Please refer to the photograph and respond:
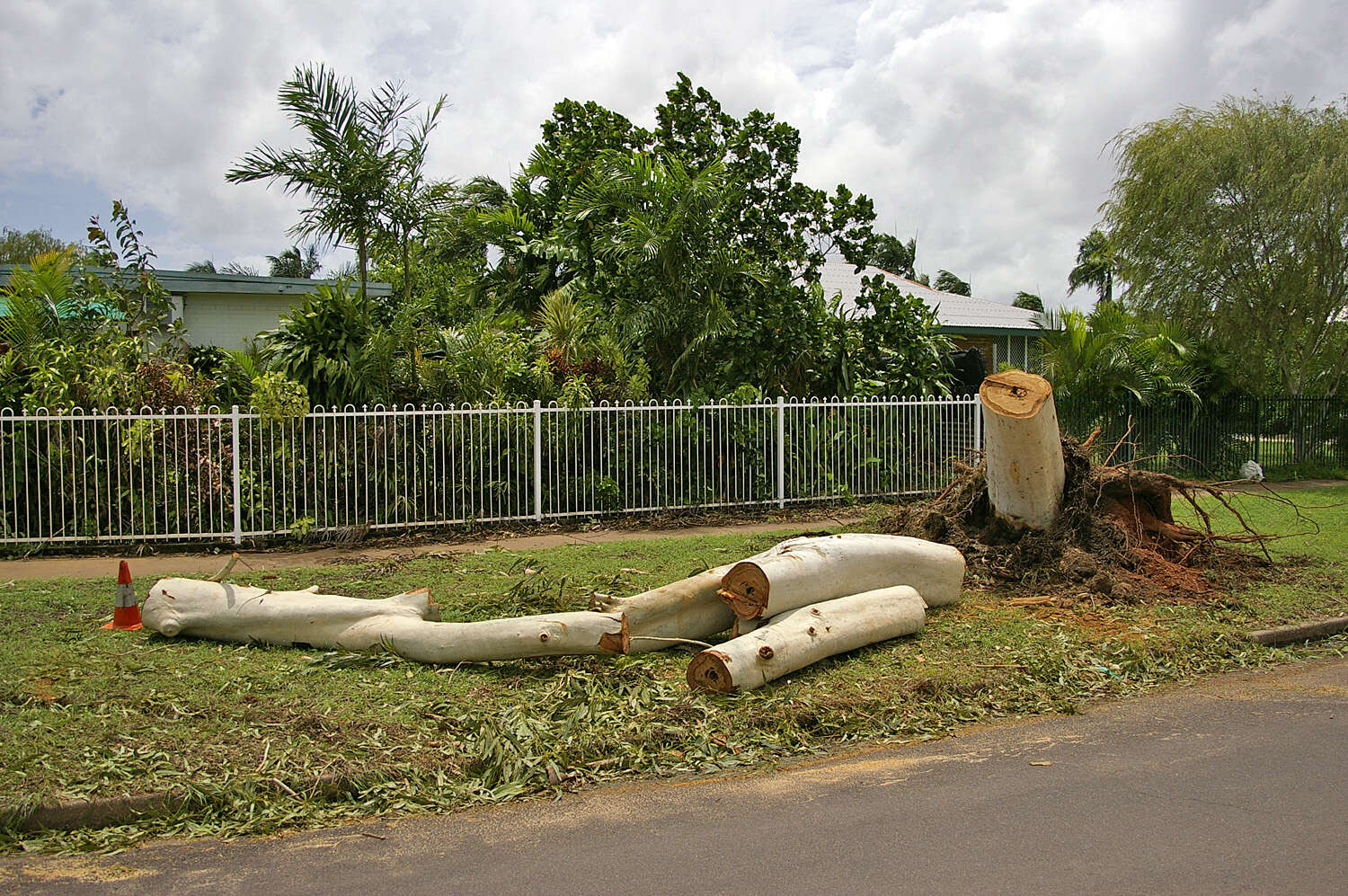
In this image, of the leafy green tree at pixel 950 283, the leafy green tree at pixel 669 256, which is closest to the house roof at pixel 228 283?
the leafy green tree at pixel 669 256

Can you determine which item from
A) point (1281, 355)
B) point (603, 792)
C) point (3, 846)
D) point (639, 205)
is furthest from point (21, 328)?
point (1281, 355)

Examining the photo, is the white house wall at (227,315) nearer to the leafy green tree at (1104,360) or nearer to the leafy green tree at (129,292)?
the leafy green tree at (129,292)

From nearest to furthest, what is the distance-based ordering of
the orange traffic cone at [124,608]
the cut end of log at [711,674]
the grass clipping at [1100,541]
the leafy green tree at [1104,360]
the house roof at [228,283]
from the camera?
the cut end of log at [711,674]
the orange traffic cone at [124,608]
the grass clipping at [1100,541]
the leafy green tree at [1104,360]
the house roof at [228,283]

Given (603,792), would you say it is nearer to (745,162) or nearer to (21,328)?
(21,328)

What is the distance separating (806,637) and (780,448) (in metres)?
7.92

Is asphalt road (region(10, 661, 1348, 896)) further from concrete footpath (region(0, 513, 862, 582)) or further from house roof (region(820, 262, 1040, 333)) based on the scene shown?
house roof (region(820, 262, 1040, 333))

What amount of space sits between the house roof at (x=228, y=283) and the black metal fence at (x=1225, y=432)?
13.8 m

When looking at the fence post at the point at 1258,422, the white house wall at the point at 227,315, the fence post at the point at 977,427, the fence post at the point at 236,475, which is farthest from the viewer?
the fence post at the point at 1258,422

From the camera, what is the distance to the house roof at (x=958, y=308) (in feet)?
85.0

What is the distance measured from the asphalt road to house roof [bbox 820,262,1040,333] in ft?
66.6

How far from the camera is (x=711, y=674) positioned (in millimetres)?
5586

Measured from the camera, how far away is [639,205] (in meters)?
14.2

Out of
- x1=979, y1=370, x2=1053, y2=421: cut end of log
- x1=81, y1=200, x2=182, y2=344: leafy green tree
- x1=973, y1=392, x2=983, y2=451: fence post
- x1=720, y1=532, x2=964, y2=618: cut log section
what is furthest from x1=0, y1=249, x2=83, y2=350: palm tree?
x1=973, y1=392, x2=983, y2=451: fence post

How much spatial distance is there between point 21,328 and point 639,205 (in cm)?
801
